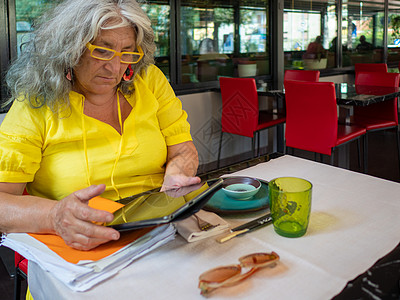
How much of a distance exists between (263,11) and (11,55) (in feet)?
9.23

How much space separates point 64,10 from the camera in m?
1.28

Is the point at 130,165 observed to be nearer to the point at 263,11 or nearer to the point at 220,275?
the point at 220,275

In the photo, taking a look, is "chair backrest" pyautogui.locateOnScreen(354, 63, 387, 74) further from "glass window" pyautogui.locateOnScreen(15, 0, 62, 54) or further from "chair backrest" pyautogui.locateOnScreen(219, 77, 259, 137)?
"glass window" pyautogui.locateOnScreen(15, 0, 62, 54)

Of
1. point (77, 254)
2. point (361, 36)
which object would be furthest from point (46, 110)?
point (361, 36)

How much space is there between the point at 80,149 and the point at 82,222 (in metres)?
0.52

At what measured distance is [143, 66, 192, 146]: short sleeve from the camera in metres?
1.57

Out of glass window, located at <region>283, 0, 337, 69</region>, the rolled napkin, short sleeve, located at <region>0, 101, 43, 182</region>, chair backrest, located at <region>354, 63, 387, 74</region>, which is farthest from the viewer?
glass window, located at <region>283, 0, 337, 69</region>

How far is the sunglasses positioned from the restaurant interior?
99.2 inches

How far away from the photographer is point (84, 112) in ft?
4.51

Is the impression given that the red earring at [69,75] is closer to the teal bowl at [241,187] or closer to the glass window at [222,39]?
the teal bowl at [241,187]

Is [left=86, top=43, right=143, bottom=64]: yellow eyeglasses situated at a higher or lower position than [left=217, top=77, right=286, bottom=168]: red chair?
higher

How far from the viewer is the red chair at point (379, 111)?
362 centimetres

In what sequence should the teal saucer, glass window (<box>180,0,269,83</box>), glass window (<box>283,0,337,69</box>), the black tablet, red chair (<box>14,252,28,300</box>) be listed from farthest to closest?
glass window (<box>283,0,337,69</box>) → glass window (<box>180,0,269,83</box>) → red chair (<box>14,252,28,300</box>) → the teal saucer → the black tablet

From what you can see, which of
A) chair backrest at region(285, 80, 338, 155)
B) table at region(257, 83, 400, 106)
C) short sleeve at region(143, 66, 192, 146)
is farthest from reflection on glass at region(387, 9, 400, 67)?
short sleeve at region(143, 66, 192, 146)
